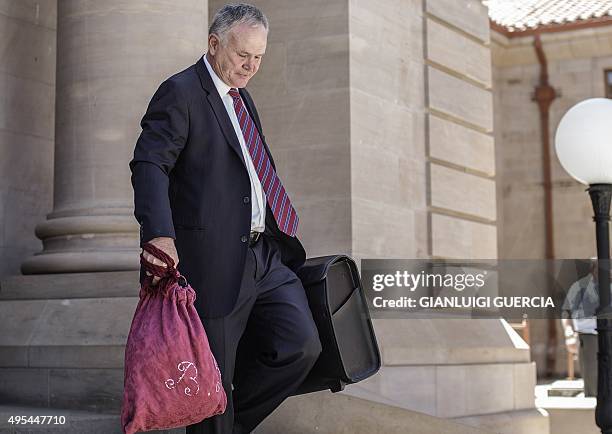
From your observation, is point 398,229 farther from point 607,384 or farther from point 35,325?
point 35,325

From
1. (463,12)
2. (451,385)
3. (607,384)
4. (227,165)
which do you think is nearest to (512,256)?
(463,12)

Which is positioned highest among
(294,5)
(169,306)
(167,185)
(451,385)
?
(294,5)

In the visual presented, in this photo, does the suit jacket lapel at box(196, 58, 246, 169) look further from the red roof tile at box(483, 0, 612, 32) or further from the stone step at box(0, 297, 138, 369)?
the red roof tile at box(483, 0, 612, 32)

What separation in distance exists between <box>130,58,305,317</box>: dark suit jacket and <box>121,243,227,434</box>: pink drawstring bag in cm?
29

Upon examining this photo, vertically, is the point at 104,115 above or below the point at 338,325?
above

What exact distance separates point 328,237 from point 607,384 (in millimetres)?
2646

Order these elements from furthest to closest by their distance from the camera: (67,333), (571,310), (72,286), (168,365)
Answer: (571,310), (72,286), (67,333), (168,365)

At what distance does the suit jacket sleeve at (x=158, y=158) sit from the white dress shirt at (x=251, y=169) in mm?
218

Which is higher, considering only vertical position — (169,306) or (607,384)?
(169,306)

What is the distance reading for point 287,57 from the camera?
31.9ft

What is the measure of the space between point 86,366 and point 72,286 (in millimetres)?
749

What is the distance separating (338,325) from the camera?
4887 mm

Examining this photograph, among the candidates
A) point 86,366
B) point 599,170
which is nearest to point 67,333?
point 86,366

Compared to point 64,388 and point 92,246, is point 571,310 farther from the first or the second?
point 64,388
